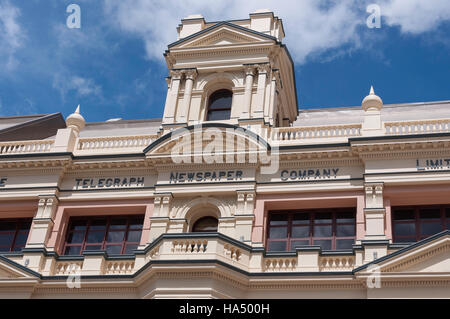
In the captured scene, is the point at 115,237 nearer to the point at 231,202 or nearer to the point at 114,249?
the point at 114,249

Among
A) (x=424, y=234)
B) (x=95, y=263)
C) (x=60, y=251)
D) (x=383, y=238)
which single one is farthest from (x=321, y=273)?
(x=60, y=251)

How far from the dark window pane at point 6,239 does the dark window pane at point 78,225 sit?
256cm

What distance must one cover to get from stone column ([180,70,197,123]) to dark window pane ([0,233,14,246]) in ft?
27.7

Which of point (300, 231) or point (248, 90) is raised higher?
point (248, 90)

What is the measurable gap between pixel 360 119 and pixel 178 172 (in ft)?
34.9

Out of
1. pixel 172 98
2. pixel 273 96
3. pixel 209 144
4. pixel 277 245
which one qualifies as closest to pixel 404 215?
pixel 277 245

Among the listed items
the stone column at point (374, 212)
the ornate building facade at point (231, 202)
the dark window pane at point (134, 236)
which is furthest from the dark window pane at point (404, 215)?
the dark window pane at point (134, 236)

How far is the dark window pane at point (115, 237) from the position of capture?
27219 mm

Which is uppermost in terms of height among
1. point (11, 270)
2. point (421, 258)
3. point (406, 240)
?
point (406, 240)

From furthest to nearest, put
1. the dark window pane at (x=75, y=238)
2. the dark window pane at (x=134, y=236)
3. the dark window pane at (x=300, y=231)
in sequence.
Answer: the dark window pane at (x=75, y=238)
the dark window pane at (x=134, y=236)
the dark window pane at (x=300, y=231)

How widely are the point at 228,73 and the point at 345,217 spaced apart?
8.65 metres

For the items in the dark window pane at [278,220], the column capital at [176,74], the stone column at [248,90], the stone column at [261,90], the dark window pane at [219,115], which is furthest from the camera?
the column capital at [176,74]

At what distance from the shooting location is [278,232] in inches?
1037

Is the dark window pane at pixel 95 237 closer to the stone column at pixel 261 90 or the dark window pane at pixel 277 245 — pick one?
the dark window pane at pixel 277 245
